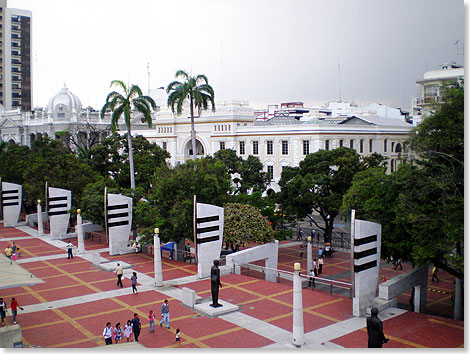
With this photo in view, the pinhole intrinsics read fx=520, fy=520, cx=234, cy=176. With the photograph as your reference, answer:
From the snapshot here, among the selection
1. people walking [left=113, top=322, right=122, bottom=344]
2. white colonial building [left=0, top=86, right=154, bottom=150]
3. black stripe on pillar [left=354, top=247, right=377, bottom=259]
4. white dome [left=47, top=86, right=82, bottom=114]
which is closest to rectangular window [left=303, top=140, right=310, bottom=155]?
black stripe on pillar [left=354, top=247, right=377, bottom=259]

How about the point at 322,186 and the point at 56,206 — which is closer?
the point at 322,186

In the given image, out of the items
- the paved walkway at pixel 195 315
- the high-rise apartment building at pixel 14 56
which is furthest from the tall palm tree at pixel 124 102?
the high-rise apartment building at pixel 14 56

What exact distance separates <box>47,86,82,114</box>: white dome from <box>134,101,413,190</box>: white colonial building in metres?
34.8

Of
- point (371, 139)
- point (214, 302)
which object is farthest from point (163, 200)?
point (371, 139)

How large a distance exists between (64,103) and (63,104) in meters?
0.69

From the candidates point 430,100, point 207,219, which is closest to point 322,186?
point 207,219

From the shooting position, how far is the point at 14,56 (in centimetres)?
12412

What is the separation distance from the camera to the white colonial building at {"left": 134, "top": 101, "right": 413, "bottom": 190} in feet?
201

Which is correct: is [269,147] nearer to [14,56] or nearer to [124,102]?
[124,102]

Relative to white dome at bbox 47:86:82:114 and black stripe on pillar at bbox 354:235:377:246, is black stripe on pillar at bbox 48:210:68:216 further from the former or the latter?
white dome at bbox 47:86:82:114

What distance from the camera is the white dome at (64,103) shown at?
106 meters

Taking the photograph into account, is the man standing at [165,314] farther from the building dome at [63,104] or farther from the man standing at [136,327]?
the building dome at [63,104]

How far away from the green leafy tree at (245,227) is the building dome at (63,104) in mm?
77793

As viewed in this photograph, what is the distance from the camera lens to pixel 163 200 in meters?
36.1
